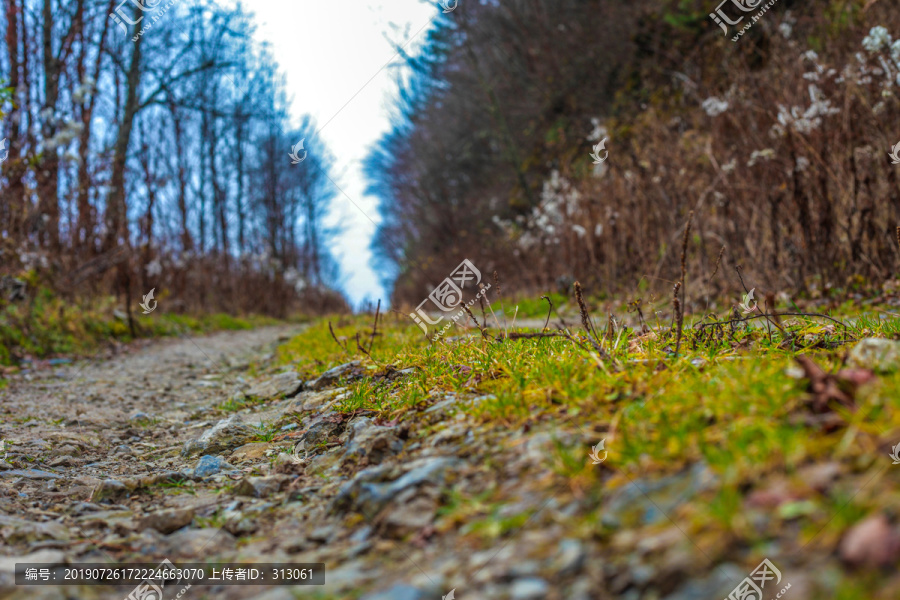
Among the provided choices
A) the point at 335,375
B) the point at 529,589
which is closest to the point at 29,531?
the point at 529,589

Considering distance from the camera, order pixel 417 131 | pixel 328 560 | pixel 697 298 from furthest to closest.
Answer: pixel 417 131, pixel 697 298, pixel 328 560

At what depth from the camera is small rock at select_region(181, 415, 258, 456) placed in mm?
2731

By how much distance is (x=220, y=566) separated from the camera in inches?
58.8

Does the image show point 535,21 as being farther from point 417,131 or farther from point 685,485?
point 685,485

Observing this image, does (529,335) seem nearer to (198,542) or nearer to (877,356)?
(877,356)

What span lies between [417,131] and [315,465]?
27291mm

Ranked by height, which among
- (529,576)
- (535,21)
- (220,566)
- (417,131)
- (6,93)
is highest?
(417,131)

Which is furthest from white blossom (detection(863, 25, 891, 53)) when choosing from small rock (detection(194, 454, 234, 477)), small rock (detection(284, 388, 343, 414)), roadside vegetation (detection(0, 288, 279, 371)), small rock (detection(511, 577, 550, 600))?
roadside vegetation (detection(0, 288, 279, 371))

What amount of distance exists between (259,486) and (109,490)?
64 cm

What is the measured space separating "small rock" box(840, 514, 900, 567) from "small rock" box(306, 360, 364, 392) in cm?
Answer: 271

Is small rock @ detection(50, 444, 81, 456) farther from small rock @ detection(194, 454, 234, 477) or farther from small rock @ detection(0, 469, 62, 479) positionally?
small rock @ detection(194, 454, 234, 477)

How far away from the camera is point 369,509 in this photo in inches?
62.2

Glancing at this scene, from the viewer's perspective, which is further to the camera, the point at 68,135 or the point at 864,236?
the point at 68,135

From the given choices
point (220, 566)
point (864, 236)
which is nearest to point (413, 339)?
point (220, 566)
